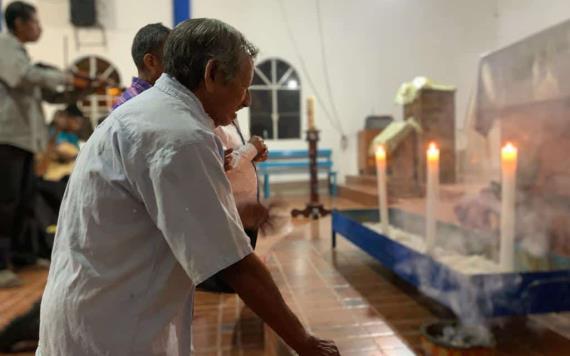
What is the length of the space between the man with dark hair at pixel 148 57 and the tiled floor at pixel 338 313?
34.4 inches

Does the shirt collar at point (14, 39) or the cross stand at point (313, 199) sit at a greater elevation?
the shirt collar at point (14, 39)

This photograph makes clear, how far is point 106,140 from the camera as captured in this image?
2.56 ft

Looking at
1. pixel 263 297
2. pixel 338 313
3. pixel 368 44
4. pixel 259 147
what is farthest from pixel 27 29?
pixel 368 44

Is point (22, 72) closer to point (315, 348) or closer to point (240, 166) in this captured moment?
point (240, 166)

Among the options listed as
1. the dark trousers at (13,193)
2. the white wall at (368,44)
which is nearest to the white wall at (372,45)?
the white wall at (368,44)

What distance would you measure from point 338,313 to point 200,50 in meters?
1.58

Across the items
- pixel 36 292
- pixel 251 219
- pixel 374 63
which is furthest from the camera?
pixel 374 63

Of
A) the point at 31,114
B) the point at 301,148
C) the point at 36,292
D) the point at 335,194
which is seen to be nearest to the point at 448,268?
the point at 36,292

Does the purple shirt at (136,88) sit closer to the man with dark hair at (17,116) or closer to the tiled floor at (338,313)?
the tiled floor at (338,313)

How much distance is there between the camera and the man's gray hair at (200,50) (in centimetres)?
80

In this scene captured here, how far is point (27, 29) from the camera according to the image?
2762 mm

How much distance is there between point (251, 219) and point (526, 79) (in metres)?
2.20

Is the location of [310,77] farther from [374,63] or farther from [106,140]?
[106,140]

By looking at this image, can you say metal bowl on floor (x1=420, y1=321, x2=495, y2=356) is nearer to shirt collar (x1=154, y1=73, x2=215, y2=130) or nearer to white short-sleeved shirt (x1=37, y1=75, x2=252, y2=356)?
white short-sleeved shirt (x1=37, y1=75, x2=252, y2=356)
